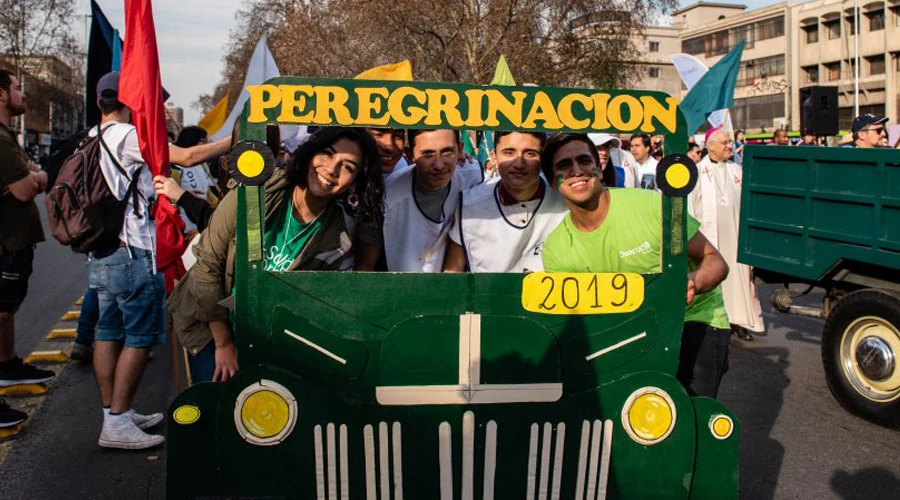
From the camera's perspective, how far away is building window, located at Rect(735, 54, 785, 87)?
218ft

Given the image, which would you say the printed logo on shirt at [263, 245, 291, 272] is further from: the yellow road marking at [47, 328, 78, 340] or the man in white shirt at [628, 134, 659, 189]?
the man in white shirt at [628, 134, 659, 189]

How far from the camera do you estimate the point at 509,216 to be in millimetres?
3768

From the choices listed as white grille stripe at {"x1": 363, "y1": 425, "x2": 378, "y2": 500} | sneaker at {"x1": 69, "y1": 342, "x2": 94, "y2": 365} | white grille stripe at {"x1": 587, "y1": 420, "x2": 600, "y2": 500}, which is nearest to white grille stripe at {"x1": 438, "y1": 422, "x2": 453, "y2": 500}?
white grille stripe at {"x1": 363, "y1": 425, "x2": 378, "y2": 500}

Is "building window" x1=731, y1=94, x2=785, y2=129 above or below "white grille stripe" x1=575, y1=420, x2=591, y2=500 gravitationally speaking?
above

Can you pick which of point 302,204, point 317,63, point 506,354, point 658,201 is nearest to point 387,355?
point 506,354

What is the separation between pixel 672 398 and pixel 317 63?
28.5 metres

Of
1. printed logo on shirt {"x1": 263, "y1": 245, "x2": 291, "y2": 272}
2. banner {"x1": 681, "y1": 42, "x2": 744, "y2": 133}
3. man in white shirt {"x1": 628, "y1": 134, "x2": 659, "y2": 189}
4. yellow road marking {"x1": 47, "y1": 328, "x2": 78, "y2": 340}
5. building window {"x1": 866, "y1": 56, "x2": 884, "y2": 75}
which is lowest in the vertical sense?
yellow road marking {"x1": 47, "y1": 328, "x2": 78, "y2": 340}

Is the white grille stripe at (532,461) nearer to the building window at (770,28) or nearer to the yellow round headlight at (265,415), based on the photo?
the yellow round headlight at (265,415)

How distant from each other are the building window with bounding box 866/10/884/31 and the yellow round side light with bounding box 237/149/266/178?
61139 millimetres

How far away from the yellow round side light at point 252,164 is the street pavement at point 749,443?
2.48 meters

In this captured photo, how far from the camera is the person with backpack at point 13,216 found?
556cm

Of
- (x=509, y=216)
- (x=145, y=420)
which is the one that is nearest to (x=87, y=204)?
(x=145, y=420)

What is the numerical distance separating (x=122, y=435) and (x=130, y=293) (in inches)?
34.0

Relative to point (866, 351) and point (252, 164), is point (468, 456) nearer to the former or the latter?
point (252, 164)
